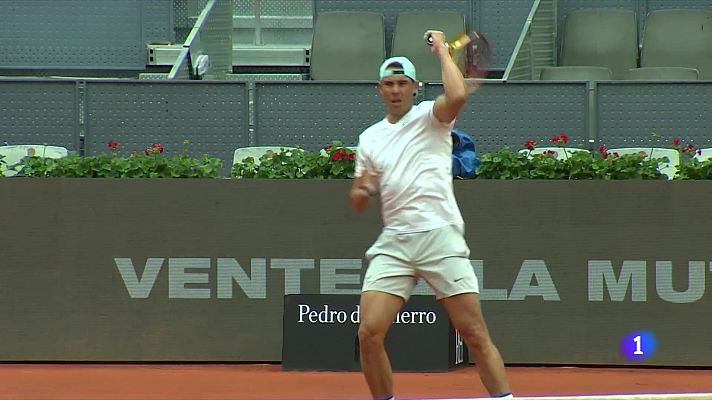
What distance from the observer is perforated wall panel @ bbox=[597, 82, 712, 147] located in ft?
39.4

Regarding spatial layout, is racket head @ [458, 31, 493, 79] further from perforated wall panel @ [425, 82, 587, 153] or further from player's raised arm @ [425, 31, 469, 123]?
perforated wall panel @ [425, 82, 587, 153]

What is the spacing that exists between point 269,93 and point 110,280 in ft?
10.4

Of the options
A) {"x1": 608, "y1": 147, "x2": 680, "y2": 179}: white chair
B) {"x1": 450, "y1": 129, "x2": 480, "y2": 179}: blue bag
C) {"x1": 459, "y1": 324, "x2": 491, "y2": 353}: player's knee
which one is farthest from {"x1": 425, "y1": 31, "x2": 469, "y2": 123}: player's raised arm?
{"x1": 608, "y1": 147, "x2": 680, "y2": 179}: white chair

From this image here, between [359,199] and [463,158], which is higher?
[463,158]

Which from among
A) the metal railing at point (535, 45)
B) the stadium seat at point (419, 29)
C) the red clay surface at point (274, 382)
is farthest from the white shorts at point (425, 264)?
the stadium seat at point (419, 29)

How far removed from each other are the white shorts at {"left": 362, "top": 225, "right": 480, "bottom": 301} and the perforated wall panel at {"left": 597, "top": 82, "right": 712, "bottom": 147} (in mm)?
6050

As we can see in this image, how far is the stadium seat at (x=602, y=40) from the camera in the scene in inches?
640

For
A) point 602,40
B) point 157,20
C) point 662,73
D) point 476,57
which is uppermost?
point 157,20

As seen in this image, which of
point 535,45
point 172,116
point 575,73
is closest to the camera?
point 172,116

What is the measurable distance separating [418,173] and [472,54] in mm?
894

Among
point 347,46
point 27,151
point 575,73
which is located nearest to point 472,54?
point 27,151

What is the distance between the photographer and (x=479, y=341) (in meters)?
6.20

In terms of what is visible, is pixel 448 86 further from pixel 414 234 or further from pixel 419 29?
pixel 419 29

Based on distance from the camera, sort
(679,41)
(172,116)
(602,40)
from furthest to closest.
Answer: (602,40)
(679,41)
(172,116)
